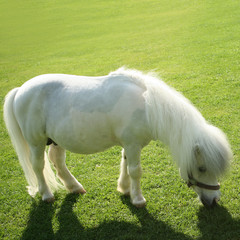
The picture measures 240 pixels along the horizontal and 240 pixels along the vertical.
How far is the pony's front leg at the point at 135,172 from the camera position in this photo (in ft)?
9.21

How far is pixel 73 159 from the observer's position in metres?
4.30

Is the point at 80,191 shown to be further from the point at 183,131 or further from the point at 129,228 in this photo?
the point at 183,131

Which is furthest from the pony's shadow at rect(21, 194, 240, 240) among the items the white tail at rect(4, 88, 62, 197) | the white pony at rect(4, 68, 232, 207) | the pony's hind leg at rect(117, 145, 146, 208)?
the white tail at rect(4, 88, 62, 197)

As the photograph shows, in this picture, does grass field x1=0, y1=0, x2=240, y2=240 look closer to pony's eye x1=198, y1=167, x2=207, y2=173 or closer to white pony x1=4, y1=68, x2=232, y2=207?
white pony x1=4, y1=68, x2=232, y2=207

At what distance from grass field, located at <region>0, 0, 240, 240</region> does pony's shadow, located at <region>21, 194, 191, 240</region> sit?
1cm

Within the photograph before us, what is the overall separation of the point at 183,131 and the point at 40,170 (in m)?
1.69

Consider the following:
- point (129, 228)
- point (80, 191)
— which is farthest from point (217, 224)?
point (80, 191)

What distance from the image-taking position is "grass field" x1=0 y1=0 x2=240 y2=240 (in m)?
2.95

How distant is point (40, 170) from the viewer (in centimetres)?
328

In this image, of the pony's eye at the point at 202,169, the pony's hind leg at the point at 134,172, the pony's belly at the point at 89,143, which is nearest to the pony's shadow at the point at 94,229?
the pony's hind leg at the point at 134,172

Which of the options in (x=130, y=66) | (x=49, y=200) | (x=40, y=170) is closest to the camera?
(x=40, y=170)

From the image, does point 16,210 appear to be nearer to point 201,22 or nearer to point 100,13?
point 201,22

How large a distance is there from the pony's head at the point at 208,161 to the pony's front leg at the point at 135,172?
46cm

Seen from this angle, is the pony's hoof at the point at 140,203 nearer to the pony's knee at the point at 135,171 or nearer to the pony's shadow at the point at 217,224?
the pony's knee at the point at 135,171
